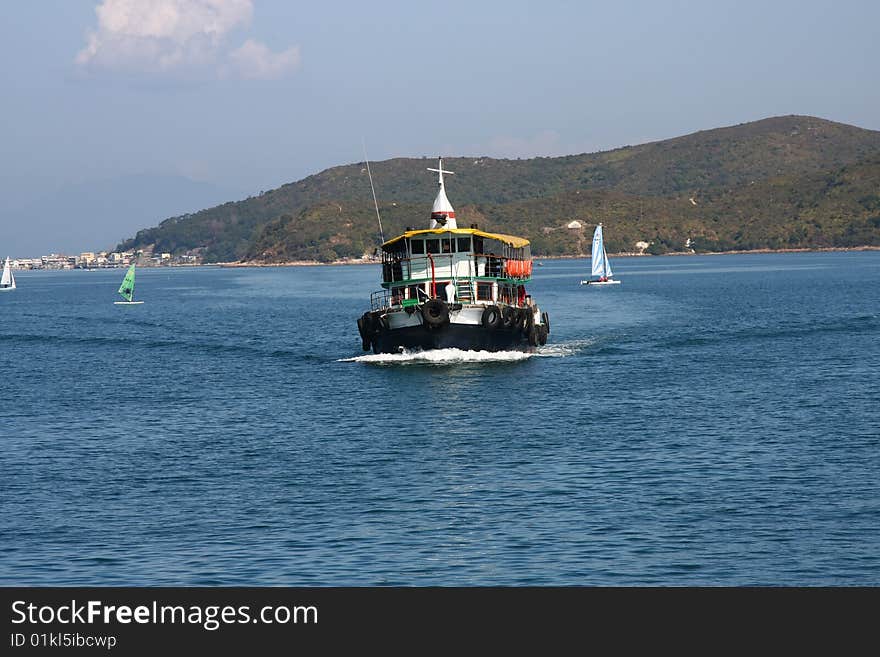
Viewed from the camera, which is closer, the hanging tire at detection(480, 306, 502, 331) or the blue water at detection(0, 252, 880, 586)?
the blue water at detection(0, 252, 880, 586)

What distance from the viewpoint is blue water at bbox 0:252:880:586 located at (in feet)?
99.4

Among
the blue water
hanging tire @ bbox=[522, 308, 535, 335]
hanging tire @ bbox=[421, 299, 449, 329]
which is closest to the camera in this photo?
the blue water

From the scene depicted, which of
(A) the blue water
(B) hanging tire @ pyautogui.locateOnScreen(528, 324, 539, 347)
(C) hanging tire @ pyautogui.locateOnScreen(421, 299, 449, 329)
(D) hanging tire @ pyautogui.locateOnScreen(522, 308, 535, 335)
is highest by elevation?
(C) hanging tire @ pyautogui.locateOnScreen(421, 299, 449, 329)

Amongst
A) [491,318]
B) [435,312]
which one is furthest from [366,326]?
[491,318]

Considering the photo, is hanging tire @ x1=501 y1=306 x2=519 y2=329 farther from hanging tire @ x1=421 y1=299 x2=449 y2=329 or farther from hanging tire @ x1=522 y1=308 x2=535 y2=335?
hanging tire @ x1=421 y1=299 x2=449 y2=329

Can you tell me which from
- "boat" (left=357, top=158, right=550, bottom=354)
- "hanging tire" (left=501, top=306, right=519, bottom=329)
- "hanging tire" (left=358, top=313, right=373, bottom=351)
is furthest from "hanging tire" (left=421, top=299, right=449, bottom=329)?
"hanging tire" (left=358, top=313, right=373, bottom=351)

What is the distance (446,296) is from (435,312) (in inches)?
114

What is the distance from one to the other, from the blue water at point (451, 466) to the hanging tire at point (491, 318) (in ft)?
7.61

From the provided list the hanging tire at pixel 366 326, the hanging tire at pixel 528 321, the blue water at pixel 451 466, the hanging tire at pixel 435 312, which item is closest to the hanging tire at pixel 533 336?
the hanging tire at pixel 528 321

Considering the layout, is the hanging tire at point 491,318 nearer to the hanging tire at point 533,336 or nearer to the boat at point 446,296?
the boat at point 446,296

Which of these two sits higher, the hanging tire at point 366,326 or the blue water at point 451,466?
the hanging tire at point 366,326

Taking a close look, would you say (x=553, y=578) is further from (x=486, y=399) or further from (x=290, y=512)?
(x=486, y=399)

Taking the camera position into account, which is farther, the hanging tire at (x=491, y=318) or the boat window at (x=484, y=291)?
the boat window at (x=484, y=291)

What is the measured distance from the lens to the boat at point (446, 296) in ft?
240
